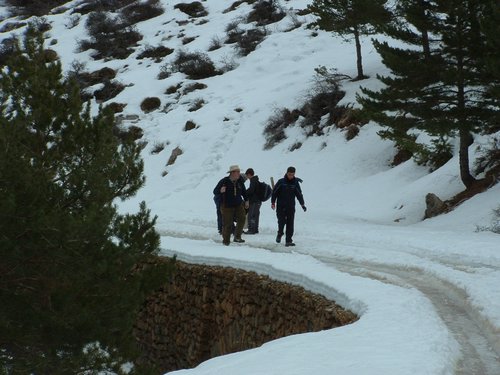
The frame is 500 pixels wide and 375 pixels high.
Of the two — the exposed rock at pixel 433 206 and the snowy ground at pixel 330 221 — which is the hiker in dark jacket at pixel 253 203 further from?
the exposed rock at pixel 433 206

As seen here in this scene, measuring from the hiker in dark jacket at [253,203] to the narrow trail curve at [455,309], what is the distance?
12.7 ft

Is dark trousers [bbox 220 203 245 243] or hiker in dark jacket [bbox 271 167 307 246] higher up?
hiker in dark jacket [bbox 271 167 307 246]

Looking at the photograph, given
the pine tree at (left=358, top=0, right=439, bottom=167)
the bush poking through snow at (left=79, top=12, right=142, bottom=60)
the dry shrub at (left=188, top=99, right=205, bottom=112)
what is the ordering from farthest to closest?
the bush poking through snow at (left=79, top=12, right=142, bottom=60)
the dry shrub at (left=188, top=99, right=205, bottom=112)
the pine tree at (left=358, top=0, right=439, bottom=167)

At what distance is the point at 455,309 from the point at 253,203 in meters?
9.23

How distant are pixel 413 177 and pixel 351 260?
11516mm

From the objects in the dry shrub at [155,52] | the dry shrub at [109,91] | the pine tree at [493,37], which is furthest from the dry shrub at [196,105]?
the pine tree at [493,37]

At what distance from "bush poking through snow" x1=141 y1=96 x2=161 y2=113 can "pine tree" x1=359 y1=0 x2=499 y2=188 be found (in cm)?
2344

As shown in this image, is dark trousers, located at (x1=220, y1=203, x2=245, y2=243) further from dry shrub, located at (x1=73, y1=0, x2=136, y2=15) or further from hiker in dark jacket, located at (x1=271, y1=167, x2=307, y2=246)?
dry shrub, located at (x1=73, y1=0, x2=136, y2=15)

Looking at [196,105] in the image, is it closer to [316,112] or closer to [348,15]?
[316,112]

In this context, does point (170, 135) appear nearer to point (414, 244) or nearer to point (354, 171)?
point (354, 171)

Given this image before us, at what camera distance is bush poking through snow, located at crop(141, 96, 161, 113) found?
130 feet

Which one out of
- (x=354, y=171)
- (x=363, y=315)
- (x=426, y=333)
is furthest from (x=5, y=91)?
(x=354, y=171)

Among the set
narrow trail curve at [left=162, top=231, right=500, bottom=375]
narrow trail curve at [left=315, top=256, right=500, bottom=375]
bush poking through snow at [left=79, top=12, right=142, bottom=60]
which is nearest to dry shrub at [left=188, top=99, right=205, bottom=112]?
bush poking through snow at [left=79, top=12, right=142, bottom=60]

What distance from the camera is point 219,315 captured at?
39.8 ft
